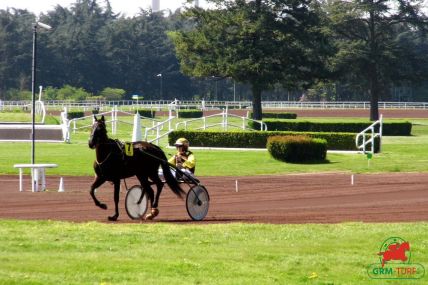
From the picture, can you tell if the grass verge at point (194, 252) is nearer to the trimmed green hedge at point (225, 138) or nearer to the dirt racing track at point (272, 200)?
the dirt racing track at point (272, 200)

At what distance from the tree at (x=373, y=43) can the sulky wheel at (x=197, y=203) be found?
162 ft

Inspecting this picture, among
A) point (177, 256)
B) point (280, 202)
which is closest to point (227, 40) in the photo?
point (280, 202)

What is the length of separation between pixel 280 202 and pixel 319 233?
22.6ft

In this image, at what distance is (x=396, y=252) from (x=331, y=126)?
41643 mm

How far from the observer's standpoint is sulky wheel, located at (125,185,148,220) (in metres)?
16.5

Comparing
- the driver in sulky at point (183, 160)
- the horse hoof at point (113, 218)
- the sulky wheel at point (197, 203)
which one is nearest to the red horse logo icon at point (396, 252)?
the sulky wheel at point (197, 203)

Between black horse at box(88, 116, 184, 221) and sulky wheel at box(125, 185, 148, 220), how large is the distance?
19 centimetres

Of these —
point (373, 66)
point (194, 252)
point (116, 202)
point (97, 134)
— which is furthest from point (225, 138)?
point (373, 66)

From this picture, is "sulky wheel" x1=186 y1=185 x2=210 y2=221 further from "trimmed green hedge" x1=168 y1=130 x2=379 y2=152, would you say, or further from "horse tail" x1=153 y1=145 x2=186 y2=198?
"trimmed green hedge" x1=168 y1=130 x2=379 y2=152

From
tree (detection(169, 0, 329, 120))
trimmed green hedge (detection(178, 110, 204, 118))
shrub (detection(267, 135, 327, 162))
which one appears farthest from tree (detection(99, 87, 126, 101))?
shrub (detection(267, 135, 327, 162))

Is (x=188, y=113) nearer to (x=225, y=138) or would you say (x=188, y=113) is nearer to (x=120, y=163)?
(x=225, y=138)

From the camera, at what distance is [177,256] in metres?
11.2

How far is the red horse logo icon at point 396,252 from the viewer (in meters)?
11.0

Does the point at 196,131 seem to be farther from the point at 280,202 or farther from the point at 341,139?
the point at 280,202
